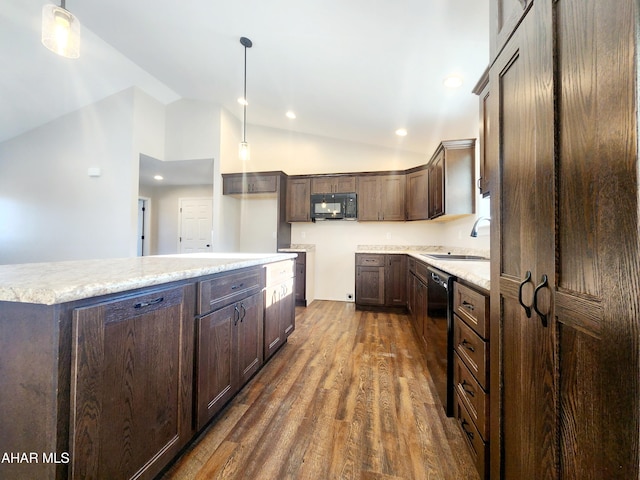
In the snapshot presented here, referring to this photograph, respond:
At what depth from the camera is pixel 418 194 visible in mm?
3863

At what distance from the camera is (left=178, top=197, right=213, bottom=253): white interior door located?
19.8 ft

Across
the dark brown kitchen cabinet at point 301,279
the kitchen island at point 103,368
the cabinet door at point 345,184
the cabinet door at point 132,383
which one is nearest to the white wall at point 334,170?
the cabinet door at point 345,184

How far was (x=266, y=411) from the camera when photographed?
1.58m

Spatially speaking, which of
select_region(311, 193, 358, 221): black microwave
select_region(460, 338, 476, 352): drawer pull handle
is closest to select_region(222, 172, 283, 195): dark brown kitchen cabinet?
select_region(311, 193, 358, 221): black microwave

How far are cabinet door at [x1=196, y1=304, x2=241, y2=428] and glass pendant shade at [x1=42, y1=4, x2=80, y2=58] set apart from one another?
1.86 metres

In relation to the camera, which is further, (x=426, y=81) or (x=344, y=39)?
(x=426, y=81)

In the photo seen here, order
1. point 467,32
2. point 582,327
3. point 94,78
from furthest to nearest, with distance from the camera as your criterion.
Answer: point 94,78, point 467,32, point 582,327

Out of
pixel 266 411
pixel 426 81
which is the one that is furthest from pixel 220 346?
pixel 426 81

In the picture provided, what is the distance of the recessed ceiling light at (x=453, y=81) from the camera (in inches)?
91.2

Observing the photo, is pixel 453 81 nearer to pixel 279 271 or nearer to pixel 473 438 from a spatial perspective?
pixel 279 271

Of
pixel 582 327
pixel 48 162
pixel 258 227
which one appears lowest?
pixel 582 327

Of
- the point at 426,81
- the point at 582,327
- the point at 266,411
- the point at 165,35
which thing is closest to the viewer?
the point at 582,327

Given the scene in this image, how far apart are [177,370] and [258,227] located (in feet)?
13.1

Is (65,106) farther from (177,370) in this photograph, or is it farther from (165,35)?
(177,370)
